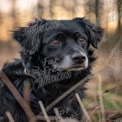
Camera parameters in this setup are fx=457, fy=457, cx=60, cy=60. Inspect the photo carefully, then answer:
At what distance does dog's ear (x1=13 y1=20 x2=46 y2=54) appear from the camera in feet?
20.1

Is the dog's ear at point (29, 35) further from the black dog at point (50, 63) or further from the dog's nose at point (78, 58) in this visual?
the dog's nose at point (78, 58)

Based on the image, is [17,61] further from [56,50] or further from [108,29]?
[108,29]

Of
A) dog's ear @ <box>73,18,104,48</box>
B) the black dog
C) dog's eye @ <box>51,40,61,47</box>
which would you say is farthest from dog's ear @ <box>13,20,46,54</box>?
dog's ear @ <box>73,18,104,48</box>

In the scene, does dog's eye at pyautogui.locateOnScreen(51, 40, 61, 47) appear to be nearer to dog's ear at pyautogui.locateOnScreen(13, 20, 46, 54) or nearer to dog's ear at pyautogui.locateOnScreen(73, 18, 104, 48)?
dog's ear at pyautogui.locateOnScreen(13, 20, 46, 54)

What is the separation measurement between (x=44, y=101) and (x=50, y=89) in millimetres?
229

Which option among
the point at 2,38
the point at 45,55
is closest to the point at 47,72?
the point at 45,55

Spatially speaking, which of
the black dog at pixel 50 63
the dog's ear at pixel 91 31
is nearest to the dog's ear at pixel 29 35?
the black dog at pixel 50 63

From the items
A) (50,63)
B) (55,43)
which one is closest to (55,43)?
(55,43)

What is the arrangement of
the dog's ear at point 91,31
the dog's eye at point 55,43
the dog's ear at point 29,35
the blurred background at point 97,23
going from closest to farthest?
the blurred background at point 97,23
the dog's eye at point 55,43
the dog's ear at point 29,35
the dog's ear at point 91,31

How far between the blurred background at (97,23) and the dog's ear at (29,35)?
5.0 inches

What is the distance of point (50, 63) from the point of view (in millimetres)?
5965

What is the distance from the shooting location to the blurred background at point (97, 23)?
5.18 m

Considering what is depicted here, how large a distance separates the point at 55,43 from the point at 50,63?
285 millimetres

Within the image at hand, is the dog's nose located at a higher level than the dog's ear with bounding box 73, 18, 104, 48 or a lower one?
lower
